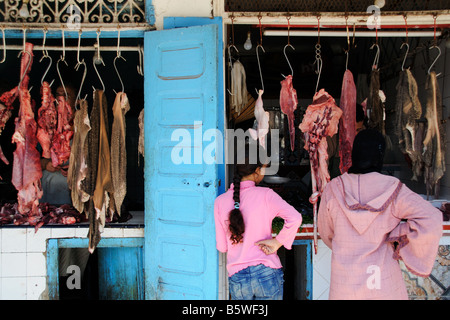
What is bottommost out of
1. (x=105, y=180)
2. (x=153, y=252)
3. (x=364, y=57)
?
(x=153, y=252)

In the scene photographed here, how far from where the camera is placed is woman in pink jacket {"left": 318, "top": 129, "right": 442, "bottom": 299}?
1.85 m

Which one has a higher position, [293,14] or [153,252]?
[293,14]

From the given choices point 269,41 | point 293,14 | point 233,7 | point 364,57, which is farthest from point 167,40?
point 364,57

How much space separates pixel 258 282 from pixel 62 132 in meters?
2.51

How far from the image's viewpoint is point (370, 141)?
76.3 inches

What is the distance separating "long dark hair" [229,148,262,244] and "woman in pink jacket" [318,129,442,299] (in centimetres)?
61

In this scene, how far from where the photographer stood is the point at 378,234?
1915mm

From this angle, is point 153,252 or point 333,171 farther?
point 333,171

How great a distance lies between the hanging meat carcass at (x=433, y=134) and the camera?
319cm

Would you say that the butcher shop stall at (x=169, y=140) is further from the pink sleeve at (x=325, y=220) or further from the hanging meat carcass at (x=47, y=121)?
the pink sleeve at (x=325, y=220)

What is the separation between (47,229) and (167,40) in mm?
2296

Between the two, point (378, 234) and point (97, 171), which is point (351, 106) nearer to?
point (378, 234)

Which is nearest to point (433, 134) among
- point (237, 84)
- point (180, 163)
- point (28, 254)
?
point (237, 84)

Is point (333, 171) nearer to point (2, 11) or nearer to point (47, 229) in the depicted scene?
point (47, 229)
